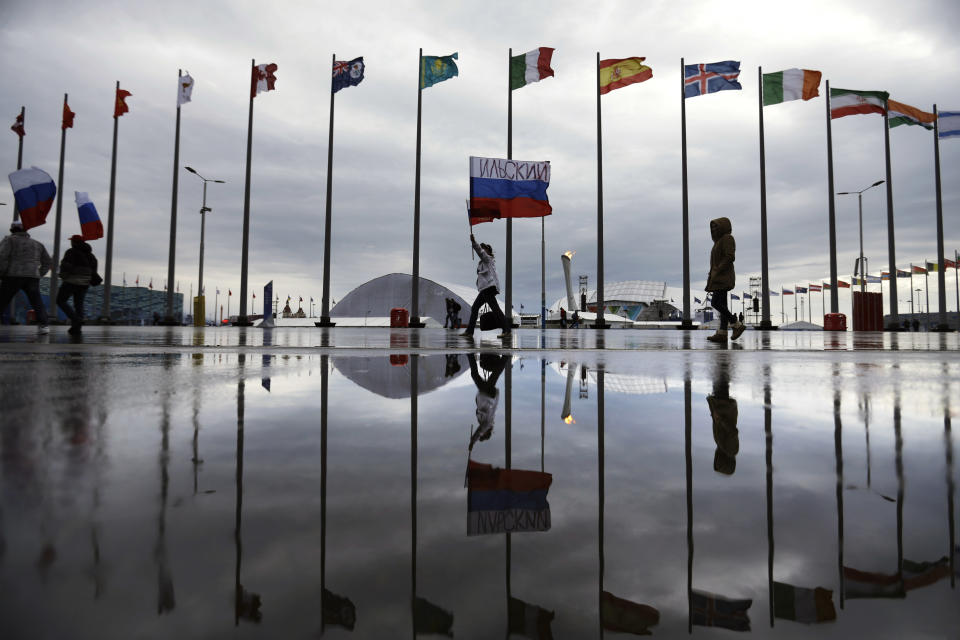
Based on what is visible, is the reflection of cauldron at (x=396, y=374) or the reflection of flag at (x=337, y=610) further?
the reflection of cauldron at (x=396, y=374)

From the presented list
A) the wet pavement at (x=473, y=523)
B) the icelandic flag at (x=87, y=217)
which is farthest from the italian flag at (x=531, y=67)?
the wet pavement at (x=473, y=523)

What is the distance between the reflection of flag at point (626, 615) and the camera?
2.08ft

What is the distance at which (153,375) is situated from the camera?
10.5ft

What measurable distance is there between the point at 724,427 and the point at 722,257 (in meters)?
8.10

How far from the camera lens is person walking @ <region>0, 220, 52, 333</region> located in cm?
893

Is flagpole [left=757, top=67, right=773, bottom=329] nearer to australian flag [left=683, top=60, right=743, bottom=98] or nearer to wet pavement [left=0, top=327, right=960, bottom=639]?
australian flag [left=683, top=60, right=743, bottom=98]

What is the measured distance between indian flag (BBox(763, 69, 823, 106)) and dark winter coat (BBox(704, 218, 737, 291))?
18.7 m

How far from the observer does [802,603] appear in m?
0.70

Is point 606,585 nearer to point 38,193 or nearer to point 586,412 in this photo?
point 586,412

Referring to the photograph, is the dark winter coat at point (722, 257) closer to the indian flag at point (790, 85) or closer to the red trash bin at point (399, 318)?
the red trash bin at point (399, 318)

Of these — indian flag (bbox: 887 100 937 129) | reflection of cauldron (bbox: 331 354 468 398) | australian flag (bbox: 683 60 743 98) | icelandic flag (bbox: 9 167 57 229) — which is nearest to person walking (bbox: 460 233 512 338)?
reflection of cauldron (bbox: 331 354 468 398)

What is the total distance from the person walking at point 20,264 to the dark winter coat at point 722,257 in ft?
37.5

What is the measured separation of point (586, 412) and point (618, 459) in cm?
73

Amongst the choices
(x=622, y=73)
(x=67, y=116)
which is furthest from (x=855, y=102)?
(x=67, y=116)
